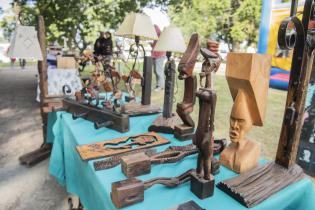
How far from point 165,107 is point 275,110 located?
334 centimetres

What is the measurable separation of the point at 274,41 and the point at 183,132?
6007 mm

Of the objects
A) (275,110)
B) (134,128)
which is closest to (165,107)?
(134,128)

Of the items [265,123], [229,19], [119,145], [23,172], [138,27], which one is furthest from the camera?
[229,19]

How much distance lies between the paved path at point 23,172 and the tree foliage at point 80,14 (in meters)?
1.72

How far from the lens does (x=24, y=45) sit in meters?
1.62

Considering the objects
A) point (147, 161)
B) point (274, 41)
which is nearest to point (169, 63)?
point (147, 161)

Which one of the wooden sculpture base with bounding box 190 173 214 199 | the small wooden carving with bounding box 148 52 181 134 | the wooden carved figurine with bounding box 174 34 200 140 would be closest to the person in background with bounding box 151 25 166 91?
the small wooden carving with bounding box 148 52 181 134

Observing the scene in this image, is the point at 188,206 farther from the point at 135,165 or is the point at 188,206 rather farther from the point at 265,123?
the point at 265,123

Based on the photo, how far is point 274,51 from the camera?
626 cm

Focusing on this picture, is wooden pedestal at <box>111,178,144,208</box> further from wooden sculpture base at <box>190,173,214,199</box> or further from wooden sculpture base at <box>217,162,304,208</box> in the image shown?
wooden sculpture base at <box>217,162,304,208</box>

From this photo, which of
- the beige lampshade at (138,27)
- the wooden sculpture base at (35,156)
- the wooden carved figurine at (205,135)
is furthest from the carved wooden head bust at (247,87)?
the wooden sculpture base at (35,156)

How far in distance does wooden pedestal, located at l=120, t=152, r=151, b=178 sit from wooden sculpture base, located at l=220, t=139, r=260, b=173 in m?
0.32

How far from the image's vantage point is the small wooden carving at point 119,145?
103 cm

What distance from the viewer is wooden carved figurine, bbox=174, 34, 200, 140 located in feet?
3.39
